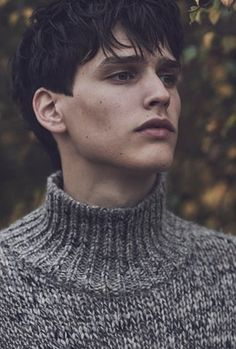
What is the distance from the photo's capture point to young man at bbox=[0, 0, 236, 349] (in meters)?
2.35

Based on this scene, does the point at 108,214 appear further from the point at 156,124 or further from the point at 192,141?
the point at 192,141

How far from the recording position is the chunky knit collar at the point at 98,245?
2416mm

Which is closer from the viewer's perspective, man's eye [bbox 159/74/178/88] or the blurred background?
man's eye [bbox 159/74/178/88]

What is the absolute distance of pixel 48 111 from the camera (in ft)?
8.26

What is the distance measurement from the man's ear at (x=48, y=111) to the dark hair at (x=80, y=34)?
0.02 meters

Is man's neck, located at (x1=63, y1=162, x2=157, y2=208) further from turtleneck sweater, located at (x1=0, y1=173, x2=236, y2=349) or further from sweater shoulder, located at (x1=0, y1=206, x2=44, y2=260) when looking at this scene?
sweater shoulder, located at (x1=0, y1=206, x2=44, y2=260)

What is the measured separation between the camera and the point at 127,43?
2381 mm

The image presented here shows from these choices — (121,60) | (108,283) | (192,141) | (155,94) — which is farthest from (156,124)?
(192,141)

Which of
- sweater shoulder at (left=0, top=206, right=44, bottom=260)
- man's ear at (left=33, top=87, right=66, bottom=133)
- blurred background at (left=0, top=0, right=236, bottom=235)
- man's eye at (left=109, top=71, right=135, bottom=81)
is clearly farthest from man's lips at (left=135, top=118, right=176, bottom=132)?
blurred background at (left=0, top=0, right=236, bottom=235)

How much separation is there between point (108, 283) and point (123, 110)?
1.35ft

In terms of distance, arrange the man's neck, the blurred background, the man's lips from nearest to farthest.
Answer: the man's lips < the man's neck < the blurred background

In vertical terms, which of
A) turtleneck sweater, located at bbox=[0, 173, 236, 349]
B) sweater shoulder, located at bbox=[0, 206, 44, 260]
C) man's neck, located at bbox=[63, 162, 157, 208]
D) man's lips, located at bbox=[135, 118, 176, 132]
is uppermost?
man's lips, located at bbox=[135, 118, 176, 132]

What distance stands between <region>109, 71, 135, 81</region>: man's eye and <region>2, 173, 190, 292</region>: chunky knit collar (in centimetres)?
29

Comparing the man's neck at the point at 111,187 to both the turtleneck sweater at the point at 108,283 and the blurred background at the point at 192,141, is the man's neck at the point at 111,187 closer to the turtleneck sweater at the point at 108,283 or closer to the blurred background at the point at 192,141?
the turtleneck sweater at the point at 108,283
